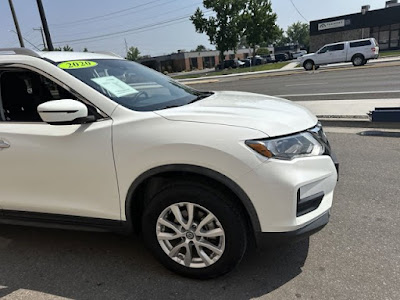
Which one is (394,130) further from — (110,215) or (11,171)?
(11,171)

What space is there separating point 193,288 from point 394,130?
17.1 feet

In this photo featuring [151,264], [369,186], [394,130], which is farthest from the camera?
[394,130]

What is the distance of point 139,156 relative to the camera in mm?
2393

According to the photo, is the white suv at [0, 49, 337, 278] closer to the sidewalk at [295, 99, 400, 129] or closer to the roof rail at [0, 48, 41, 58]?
the roof rail at [0, 48, 41, 58]

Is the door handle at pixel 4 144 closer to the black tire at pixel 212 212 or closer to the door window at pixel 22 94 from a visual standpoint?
the door window at pixel 22 94

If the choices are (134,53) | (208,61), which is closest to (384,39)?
(208,61)

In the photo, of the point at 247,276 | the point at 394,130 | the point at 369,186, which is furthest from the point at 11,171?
the point at 394,130

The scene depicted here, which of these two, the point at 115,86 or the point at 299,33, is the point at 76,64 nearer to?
the point at 115,86

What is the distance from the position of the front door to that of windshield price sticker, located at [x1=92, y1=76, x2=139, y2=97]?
0.26 meters

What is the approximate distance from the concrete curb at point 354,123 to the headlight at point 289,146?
4.45 metres

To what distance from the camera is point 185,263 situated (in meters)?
2.55

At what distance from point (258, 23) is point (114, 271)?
51203 mm

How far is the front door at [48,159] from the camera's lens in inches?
99.3

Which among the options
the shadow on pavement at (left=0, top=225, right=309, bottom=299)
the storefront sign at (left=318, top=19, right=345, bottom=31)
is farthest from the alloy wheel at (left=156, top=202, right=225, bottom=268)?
the storefront sign at (left=318, top=19, right=345, bottom=31)
